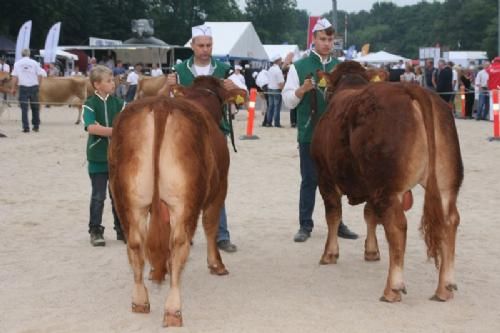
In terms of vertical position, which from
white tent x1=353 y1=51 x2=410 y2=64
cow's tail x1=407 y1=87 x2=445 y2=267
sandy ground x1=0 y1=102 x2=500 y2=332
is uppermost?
white tent x1=353 y1=51 x2=410 y2=64

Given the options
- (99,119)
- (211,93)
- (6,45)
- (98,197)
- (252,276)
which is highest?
(6,45)

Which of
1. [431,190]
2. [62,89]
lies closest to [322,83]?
[431,190]

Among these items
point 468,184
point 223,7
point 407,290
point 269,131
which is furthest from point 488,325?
point 223,7

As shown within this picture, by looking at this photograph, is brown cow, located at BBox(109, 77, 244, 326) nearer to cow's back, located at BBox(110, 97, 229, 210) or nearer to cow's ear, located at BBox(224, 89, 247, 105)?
cow's back, located at BBox(110, 97, 229, 210)

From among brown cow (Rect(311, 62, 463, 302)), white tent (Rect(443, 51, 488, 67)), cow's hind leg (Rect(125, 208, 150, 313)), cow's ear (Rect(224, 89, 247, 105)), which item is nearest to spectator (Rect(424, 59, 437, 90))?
cow's ear (Rect(224, 89, 247, 105))

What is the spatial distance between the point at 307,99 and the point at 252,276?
2.09m

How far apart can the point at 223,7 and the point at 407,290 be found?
94.1 metres

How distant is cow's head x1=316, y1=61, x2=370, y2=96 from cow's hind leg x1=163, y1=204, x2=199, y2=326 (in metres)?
2.59

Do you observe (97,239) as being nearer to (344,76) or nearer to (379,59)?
(344,76)

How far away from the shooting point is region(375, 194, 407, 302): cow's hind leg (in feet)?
18.3

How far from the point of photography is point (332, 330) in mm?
5031

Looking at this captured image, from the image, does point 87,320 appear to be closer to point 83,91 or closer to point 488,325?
point 488,325

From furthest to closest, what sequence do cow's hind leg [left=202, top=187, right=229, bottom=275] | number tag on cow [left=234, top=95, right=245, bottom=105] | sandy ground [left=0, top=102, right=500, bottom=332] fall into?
1. number tag on cow [left=234, top=95, right=245, bottom=105]
2. cow's hind leg [left=202, top=187, right=229, bottom=275]
3. sandy ground [left=0, top=102, right=500, bottom=332]

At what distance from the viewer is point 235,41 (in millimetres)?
39406
